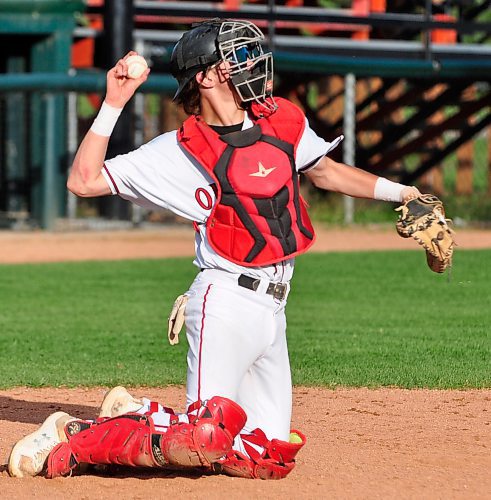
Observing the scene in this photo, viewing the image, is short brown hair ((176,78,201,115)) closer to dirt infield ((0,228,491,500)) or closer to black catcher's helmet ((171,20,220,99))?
black catcher's helmet ((171,20,220,99))

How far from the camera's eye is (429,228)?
450 centimetres

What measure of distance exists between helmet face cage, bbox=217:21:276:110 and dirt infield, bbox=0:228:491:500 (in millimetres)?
1397

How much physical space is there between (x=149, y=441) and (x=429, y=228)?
4.13 ft

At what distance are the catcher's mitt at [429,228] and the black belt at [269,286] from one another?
47 centimetres

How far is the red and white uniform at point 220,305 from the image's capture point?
4344mm

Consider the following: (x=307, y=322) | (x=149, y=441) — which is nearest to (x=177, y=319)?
(x=149, y=441)

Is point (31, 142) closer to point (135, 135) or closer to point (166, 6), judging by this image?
point (135, 135)

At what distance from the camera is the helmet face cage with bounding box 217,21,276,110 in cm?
441

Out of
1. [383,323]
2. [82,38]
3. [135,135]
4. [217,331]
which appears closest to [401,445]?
[217,331]

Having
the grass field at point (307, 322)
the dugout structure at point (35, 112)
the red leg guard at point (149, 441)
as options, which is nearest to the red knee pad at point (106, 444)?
the red leg guard at point (149, 441)

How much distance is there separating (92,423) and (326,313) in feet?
17.0

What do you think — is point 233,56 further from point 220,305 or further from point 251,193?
point 220,305

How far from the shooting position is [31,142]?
1661 centimetres

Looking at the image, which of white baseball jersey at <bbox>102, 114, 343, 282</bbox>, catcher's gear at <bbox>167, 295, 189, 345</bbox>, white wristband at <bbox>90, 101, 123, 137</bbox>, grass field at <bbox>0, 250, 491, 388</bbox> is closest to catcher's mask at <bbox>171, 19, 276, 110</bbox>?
white baseball jersey at <bbox>102, 114, 343, 282</bbox>
